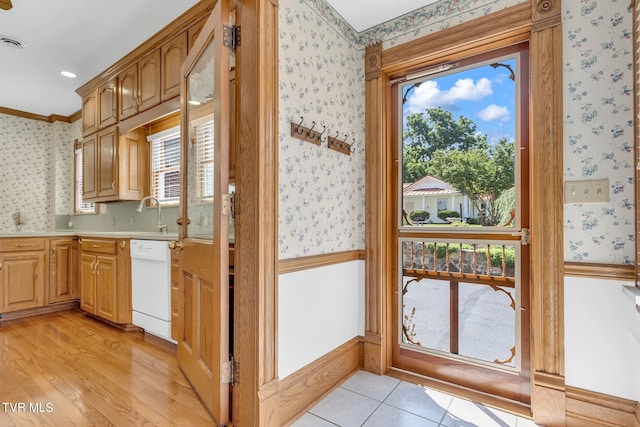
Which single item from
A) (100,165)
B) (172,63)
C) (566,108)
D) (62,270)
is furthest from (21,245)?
(566,108)

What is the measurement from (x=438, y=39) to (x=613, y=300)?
5.71 ft

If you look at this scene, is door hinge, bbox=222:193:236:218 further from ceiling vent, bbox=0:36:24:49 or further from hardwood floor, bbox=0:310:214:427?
ceiling vent, bbox=0:36:24:49

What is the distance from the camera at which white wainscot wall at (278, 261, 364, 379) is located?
5.51 ft

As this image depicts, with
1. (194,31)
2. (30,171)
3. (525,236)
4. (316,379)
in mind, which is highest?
(194,31)

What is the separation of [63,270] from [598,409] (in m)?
4.81

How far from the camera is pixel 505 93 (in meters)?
1.92

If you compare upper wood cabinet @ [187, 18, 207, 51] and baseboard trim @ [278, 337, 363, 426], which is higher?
upper wood cabinet @ [187, 18, 207, 51]

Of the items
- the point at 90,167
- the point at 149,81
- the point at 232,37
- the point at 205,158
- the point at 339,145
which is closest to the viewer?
the point at 232,37

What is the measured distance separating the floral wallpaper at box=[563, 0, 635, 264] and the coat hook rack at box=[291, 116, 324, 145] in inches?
51.9

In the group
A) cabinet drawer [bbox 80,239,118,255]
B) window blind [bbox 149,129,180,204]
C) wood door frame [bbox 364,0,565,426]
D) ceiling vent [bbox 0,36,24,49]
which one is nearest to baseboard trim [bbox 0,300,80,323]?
cabinet drawer [bbox 80,239,118,255]

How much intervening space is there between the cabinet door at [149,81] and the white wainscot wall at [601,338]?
3308 mm

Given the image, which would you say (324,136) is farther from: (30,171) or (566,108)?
(30,171)

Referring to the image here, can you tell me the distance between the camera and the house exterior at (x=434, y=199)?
2.04 metres

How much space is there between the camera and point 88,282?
3.26 metres
